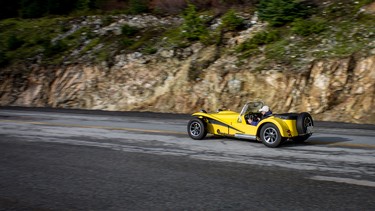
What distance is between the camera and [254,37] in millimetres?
22016

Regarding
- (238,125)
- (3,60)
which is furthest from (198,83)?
(3,60)

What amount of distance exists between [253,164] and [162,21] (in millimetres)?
20691

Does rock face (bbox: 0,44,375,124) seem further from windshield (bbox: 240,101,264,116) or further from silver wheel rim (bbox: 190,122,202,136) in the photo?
silver wheel rim (bbox: 190,122,202,136)

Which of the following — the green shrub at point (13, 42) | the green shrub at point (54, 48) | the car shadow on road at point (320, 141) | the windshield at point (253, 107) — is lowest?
the car shadow on road at point (320, 141)

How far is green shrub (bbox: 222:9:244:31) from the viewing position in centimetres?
2331

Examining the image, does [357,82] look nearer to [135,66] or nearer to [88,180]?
[135,66]

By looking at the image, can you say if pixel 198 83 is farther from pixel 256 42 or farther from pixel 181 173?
pixel 181 173

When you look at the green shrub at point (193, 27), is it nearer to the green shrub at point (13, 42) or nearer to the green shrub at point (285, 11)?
the green shrub at point (285, 11)

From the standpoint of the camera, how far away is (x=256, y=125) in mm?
10219

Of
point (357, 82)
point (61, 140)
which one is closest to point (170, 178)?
point (61, 140)

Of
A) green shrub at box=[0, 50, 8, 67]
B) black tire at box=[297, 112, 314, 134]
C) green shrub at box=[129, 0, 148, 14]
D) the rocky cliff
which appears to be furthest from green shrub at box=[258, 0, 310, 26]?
green shrub at box=[0, 50, 8, 67]

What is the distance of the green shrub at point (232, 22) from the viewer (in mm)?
23312

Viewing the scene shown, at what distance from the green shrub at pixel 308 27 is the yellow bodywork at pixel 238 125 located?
11264mm

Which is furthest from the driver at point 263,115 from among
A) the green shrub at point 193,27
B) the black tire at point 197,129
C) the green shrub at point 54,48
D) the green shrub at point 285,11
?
the green shrub at point 54,48
